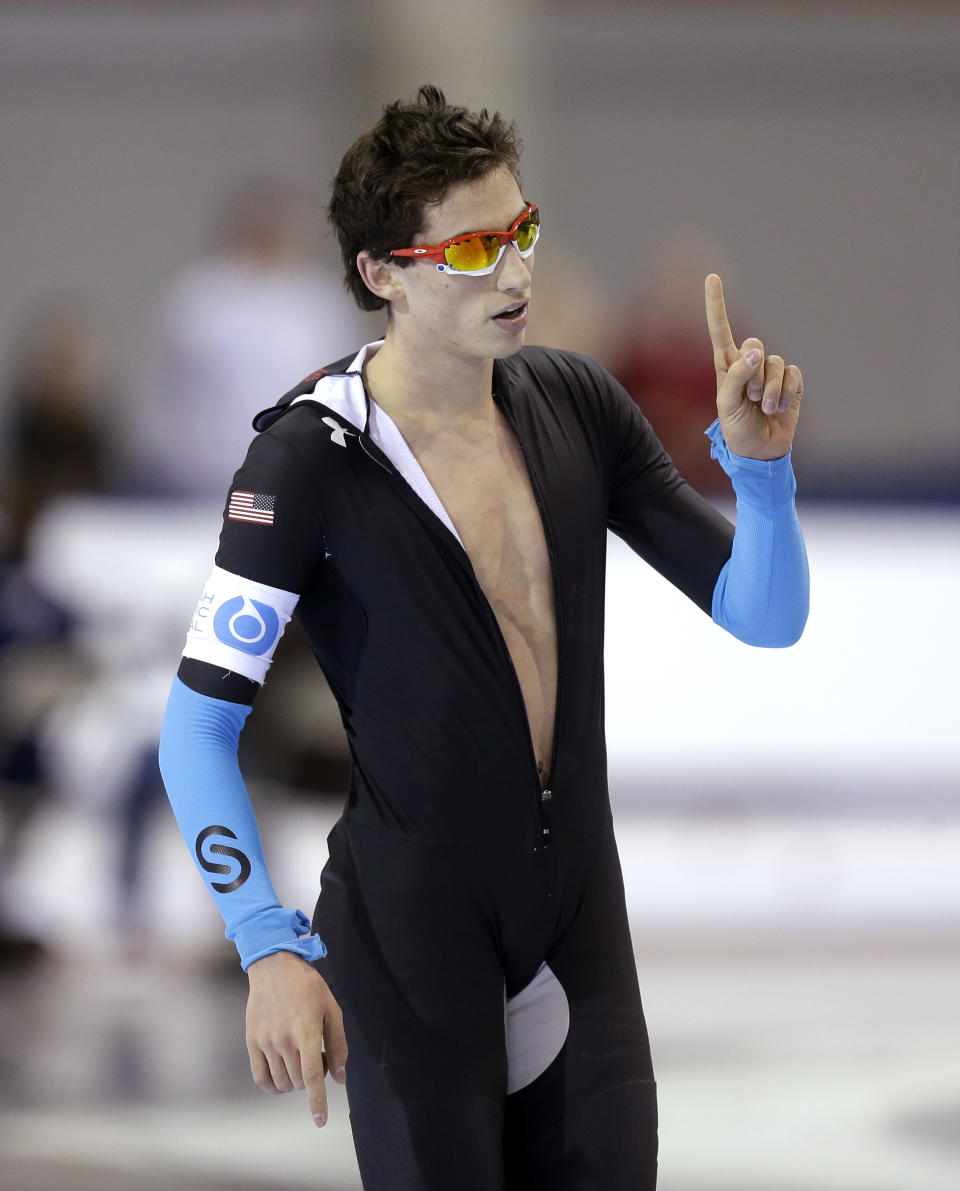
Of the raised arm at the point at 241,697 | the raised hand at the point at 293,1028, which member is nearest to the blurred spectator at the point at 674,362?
the raised arm at the point at 241,697

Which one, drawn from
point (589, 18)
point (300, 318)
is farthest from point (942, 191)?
point (300, 318)

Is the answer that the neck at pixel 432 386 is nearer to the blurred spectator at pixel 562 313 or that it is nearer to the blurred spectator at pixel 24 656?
the blurred spectator at pixel 24 656

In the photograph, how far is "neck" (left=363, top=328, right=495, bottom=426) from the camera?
2547 millimetres

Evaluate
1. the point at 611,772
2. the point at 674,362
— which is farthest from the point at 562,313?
the point at 611,772

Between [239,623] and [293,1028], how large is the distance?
54cm

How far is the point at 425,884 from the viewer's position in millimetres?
2496

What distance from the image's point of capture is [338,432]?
8.17 feet

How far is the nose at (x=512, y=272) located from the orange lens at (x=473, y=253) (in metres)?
0.02

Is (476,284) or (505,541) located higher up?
(476,284)

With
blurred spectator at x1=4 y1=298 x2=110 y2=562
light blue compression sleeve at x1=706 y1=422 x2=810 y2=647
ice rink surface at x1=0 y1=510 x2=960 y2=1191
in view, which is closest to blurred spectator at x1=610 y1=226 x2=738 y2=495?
ice rink surface at x1=0 y1=510 x2=960 y2=1191

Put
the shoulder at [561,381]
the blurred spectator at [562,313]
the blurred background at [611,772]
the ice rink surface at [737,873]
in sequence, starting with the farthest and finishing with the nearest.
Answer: the blurred spectator at [562,313], the ice rink surface at [737,873], the blurred background at [611,772], the shoulder at [561,381]

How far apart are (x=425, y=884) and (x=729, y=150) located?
14535 millimetres

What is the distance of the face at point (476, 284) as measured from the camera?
245 cm

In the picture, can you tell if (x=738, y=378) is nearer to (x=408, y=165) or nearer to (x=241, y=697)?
(x=408, y=165)
